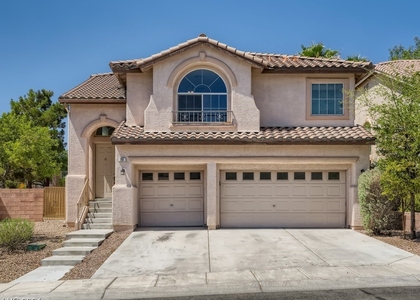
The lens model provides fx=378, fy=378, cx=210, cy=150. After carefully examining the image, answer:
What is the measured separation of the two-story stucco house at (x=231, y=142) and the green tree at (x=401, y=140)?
1553 millimetres

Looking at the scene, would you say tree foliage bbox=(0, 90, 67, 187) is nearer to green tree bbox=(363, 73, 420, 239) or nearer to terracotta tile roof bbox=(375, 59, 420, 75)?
green tree bbox=(363, 73, 420, 239)

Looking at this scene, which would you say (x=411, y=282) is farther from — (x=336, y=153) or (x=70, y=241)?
(x=70, y=241)

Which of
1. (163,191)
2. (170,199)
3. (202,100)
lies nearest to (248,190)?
(170,199)

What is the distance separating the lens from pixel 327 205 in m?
14.4

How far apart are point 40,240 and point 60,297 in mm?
6040

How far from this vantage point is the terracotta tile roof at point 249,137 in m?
13.5

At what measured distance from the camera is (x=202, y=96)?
14.6 m

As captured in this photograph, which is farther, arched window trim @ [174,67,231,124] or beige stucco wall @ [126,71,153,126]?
beige stucco wall @ [126,71,153,126]

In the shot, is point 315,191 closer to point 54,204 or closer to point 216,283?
point 216,283

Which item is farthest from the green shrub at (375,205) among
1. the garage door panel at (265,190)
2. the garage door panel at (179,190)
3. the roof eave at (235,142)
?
the garage door panel at (179,190)

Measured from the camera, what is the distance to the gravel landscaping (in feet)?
29.8

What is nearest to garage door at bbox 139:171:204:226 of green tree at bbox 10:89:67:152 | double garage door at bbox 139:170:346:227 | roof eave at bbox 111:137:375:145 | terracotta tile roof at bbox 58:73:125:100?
double garage door at bbox 139:170:346:227

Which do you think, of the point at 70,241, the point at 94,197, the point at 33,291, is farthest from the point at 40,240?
the point at 33,291

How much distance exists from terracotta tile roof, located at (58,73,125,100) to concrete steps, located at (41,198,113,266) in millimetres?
4322
